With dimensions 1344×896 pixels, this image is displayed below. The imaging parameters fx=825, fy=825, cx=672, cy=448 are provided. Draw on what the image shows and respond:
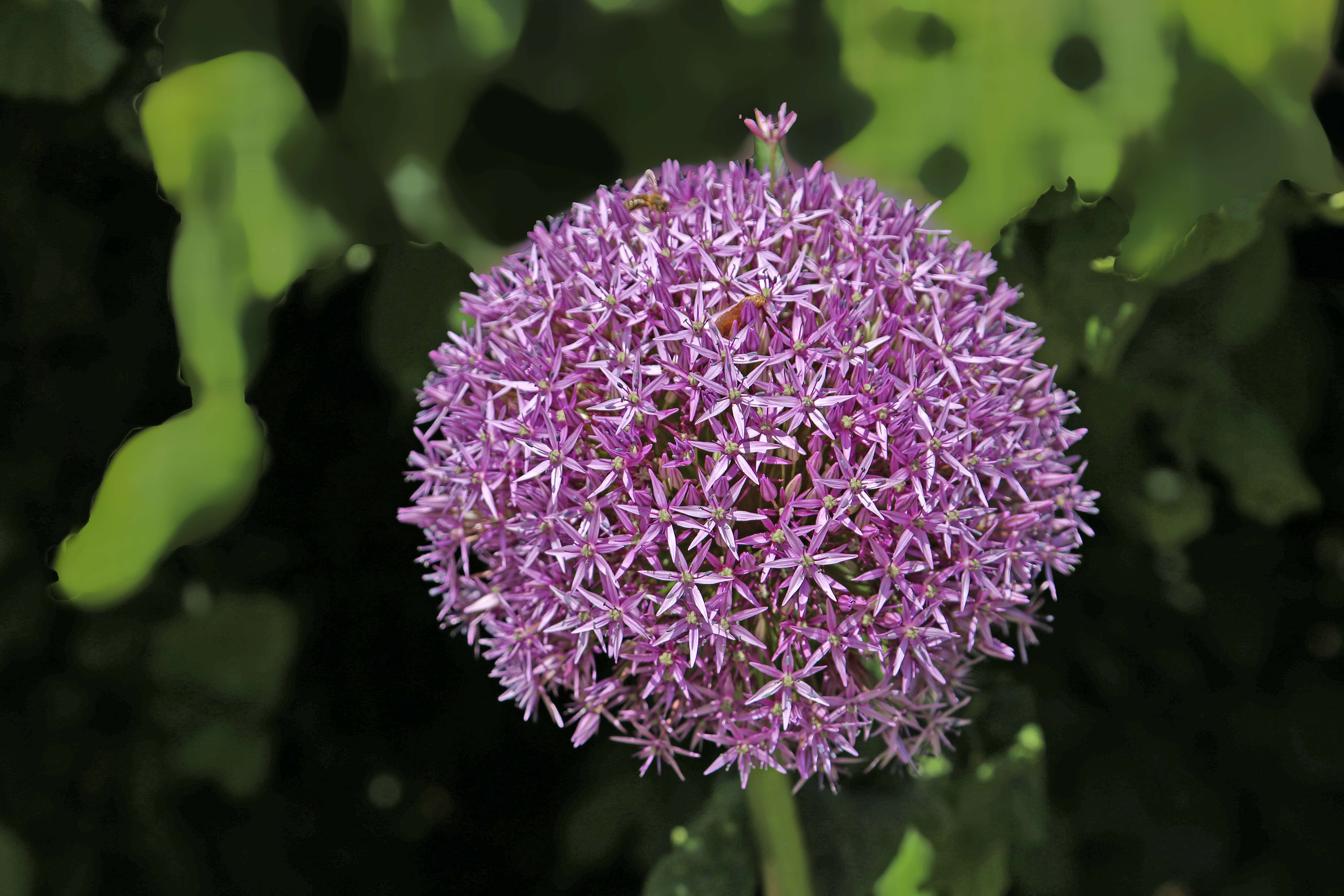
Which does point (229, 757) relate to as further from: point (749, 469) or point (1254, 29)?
point (1254, 29)

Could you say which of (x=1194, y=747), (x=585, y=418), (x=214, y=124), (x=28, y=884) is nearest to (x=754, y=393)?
(x=585, y=418)

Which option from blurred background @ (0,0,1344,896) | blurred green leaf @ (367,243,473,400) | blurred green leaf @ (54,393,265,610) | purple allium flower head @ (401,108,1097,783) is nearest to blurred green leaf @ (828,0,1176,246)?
blurred background @ (0,0,1344,896)

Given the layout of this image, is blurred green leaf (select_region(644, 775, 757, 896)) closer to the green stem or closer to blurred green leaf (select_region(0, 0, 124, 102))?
the green stem

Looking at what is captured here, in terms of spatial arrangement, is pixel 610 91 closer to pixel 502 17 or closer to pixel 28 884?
pixel 502 17

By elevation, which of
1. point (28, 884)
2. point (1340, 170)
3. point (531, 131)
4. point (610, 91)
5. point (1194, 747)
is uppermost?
point (1340, 170)

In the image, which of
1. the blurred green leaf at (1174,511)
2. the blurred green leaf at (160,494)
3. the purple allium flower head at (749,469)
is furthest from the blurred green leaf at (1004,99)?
the blurred green leaf at (160,494)

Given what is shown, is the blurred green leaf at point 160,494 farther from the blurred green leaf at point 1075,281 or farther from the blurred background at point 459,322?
the blurred green leaf at point 1075,281

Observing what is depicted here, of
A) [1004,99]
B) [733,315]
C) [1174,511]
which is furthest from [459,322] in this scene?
[1174,511]
